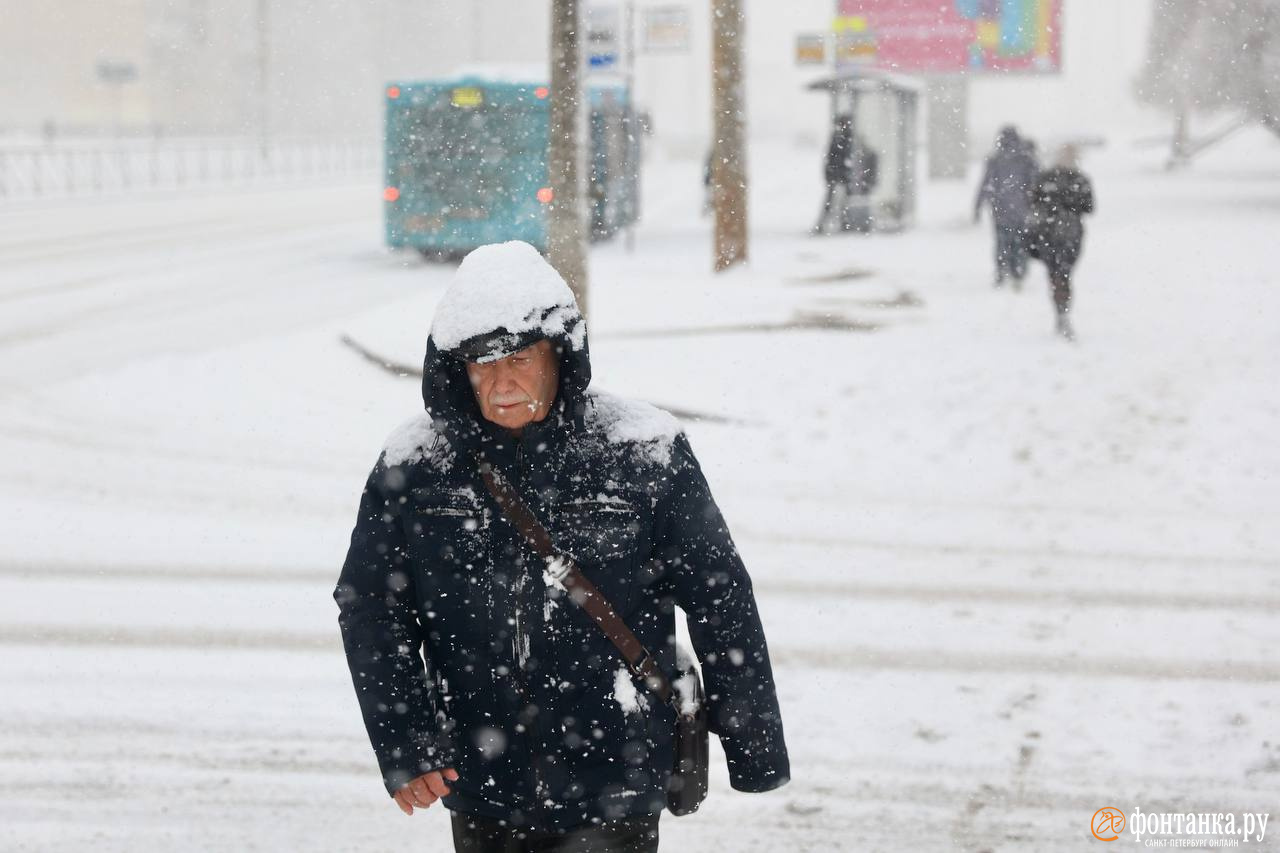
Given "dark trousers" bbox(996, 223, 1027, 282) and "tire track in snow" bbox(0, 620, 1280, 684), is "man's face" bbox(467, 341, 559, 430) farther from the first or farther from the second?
"dark trousers" bbox(996, 223, 1027, 282)

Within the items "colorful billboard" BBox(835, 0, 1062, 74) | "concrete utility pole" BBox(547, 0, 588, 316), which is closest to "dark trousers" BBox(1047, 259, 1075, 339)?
"concrete utility pole" BBox(547, 0, 588, 316)

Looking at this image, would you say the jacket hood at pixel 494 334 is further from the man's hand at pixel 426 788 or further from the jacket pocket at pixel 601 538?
the man's hand at pixel 426 788

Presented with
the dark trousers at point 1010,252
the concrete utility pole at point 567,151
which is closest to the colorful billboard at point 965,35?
the dark trousers at point 1010,252

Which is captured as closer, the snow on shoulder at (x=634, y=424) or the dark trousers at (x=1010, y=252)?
the snow on shoulder at (x=634, y=424)

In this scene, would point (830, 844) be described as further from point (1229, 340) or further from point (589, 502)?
point (1229, 340)

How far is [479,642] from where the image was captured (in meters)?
2.64

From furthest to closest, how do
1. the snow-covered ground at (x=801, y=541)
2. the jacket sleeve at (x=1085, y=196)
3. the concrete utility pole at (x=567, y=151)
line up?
1. the jacket sleeve at (x=1085, y=196)
2. the concrete utility pole at (x=567, y=151)
3. the snow-covered ground at (x=801, y=541)

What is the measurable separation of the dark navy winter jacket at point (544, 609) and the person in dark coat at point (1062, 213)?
11.0 meters

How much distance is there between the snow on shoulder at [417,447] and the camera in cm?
264

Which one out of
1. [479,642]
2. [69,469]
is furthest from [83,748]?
[69,469]

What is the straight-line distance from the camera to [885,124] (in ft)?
79.9

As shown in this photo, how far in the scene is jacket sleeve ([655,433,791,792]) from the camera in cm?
269

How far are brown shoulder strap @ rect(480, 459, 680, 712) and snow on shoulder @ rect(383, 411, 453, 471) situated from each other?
0.27ft

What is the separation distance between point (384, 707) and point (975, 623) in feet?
13.8
